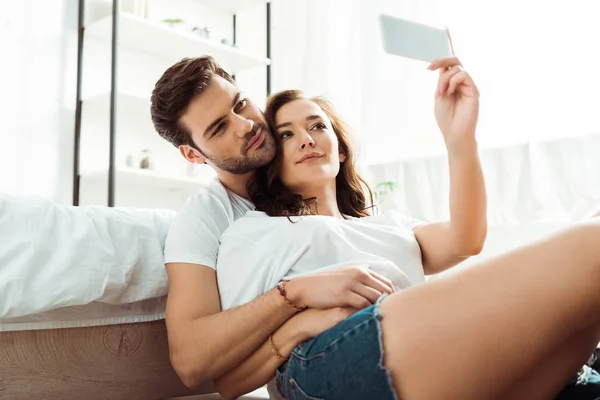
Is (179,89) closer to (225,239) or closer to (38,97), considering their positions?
(225,239)

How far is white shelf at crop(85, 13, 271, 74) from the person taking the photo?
9.39 feet

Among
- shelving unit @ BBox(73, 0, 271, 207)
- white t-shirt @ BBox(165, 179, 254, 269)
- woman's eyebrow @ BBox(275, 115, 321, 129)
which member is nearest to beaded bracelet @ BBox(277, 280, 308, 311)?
white t-shirt @ BBox(165, 179, 254, 269)

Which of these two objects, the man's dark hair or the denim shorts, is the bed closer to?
the man's dark hair

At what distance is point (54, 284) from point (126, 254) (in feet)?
0.51

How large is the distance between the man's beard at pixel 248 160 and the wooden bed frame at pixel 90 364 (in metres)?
0.39

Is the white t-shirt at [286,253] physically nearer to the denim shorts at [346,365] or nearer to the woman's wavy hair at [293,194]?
the woman's wavy hair at [293,194]

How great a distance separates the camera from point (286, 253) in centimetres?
113

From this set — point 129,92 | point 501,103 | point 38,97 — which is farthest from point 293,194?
point 38,97

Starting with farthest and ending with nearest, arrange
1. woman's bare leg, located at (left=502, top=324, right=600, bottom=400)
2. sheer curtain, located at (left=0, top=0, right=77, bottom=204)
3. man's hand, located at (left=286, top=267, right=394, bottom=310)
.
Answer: sheer curtain, located at (left=0, top=0, right=77, bottom=204) < man's hand, located at (left=286, top=267, right=394, bottom=310) < woman's bare leg, located at (left=502, top=324, right=600, bottom=400)

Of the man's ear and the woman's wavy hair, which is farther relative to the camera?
the man's ear

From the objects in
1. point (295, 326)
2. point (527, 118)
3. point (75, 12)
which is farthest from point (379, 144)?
point (295, 326)

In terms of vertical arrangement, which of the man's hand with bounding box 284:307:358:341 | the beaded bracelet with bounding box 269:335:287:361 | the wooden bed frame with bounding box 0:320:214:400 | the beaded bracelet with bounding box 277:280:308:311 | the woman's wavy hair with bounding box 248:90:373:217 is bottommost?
the wooden bed frame with bounding box 0:320:214:400

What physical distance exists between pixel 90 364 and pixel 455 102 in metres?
0.89

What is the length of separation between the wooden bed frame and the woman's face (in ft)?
1.51
